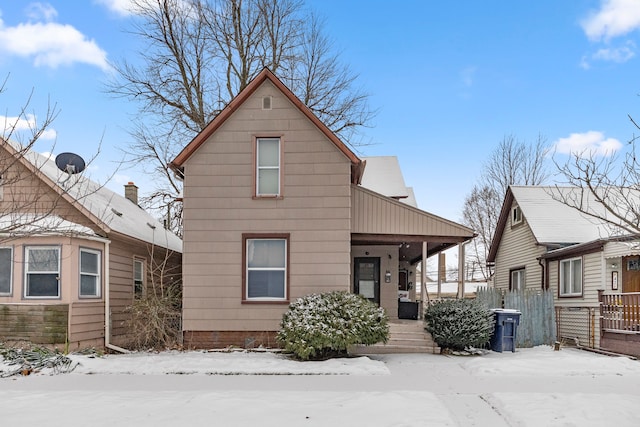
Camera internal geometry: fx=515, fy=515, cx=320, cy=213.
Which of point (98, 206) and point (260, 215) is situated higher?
point (98, 206)

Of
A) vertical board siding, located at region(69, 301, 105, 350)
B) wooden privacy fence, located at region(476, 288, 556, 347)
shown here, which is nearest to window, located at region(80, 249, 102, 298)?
vertical board siding, located at region(69, 301, 105, 350)

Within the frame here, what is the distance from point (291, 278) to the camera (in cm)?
1241

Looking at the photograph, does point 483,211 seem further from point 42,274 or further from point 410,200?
point 42,274

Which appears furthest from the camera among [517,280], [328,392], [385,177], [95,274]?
[385,177]

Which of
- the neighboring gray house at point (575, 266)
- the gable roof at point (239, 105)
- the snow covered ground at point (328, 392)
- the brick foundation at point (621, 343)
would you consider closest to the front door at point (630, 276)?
the neighboring gray house at point (575, 266)

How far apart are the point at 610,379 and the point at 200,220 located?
924 cm

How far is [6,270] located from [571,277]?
15448 mm

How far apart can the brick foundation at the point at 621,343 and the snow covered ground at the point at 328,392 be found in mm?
1683

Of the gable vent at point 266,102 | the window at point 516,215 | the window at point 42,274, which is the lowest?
the window at point 42,274

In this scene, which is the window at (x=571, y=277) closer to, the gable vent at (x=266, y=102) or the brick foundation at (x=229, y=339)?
the brick foundation at (x=229, y=339)

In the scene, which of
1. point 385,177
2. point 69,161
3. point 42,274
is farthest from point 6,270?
point 385,177

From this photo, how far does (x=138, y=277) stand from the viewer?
15.6 metres

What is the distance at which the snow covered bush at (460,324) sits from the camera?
12.0 m

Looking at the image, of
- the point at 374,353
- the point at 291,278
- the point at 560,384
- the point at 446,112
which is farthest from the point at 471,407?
the point at 446,112
